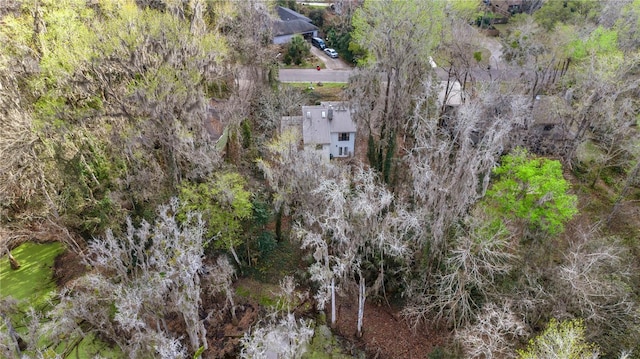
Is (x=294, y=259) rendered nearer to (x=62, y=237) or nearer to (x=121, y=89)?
(x=62, y=237)

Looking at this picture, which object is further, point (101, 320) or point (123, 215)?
point (123, 215)

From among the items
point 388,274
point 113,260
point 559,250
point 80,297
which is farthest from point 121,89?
point 559,250

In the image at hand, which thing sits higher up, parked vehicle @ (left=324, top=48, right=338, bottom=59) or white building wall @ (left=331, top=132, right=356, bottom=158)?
parked vehicle @ (left=324, top=48, right=338, bottom=59)

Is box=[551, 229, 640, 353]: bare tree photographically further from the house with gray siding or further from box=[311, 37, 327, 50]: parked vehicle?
box=[311, 37, 327, 50]: parked vehicle

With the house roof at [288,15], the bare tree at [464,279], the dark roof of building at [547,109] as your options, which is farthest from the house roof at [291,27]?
the bare tree at [464,279]

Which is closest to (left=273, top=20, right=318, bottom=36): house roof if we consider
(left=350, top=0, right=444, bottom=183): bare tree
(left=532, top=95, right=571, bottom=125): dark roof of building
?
(left=350, top=0, right=444, bottom=183): bare tree

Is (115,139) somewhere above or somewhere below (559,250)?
above
